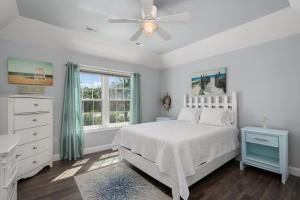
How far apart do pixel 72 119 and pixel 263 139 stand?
361 centimetres

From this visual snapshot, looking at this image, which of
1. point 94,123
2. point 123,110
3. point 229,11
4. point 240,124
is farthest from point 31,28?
point 240,124

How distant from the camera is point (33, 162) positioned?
7.77 ft

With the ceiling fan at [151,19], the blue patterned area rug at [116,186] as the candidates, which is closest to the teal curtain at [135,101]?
the blue patterned area rug at [116,186]

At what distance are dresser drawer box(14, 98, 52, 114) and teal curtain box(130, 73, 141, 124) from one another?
6.64 ft

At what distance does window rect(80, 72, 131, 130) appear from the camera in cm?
Result: 366

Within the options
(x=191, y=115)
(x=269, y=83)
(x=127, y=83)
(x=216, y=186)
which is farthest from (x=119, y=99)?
(x=269, y=83)

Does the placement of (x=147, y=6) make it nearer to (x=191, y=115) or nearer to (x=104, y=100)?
(x=191, y=115)

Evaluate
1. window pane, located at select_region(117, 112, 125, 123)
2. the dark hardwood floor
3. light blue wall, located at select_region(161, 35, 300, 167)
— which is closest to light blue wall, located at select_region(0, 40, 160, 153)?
window pane, located at select_region(117, 112, 125, 123)

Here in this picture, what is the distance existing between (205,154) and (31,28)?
11.6 feet

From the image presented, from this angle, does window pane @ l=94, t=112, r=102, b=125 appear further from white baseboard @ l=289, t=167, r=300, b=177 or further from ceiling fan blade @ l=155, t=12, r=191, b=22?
white baseboard @ l=289, t=167, r=300, b=177

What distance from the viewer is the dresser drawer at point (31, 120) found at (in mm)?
2188

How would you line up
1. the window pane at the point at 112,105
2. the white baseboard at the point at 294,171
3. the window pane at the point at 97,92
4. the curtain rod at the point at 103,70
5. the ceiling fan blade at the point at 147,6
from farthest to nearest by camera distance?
the window pane at the point at 112,105, the window pane at the point at 97,92, the curtain rod at the point at 103,70, the white baseboard at the point at 294,171, the ceiling fan blade at the point at 147,6

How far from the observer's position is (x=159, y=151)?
1.97 meters

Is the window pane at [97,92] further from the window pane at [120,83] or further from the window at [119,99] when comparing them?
the window pane at [120,83]
